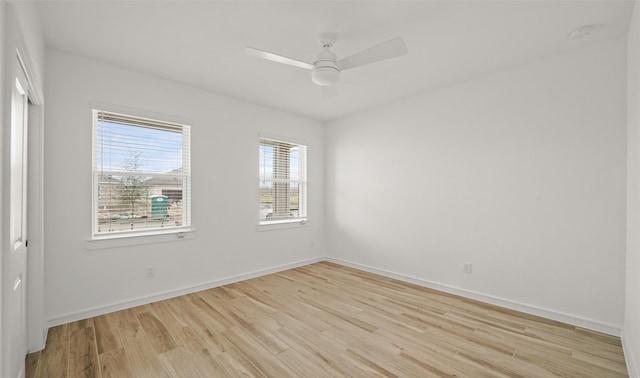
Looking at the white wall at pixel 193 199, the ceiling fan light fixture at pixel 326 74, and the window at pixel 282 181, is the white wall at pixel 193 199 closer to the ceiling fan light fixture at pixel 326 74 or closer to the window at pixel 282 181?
the window at pixel 282 181

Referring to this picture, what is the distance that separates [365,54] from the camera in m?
2.36

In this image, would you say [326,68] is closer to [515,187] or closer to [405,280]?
[515,187]

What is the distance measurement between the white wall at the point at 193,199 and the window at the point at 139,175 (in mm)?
123

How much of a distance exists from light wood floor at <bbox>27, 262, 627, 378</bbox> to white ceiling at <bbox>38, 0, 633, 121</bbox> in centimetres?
269

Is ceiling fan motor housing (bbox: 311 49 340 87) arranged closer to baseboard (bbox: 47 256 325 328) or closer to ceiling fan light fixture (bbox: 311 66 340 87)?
ceiling fan light fixture (bbox: 311 66 340 87)

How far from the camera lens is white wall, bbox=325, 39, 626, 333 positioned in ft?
8.77

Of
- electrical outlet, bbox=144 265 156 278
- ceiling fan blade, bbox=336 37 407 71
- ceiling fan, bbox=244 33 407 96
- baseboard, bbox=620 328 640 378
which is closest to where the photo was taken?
baseboard, bbox=620 328 640 378

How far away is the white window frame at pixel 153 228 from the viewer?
306cm

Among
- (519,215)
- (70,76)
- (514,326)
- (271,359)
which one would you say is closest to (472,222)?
(519,215)

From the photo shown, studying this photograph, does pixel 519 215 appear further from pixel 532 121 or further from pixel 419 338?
pixel 419 338

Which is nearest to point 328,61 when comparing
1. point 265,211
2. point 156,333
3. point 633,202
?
point 633,202

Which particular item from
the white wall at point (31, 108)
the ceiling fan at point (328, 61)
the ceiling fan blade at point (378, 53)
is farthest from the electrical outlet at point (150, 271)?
the ceiling fan blade at point (378, 53)

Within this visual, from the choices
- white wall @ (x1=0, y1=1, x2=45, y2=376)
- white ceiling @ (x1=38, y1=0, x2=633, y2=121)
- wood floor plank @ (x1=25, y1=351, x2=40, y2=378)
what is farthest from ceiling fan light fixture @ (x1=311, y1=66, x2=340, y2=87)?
wood floor plank @ (x1=25, y1=351, x2=40, y2=378)

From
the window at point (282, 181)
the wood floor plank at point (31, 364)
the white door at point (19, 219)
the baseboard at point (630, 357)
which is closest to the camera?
the white door at point (19, 219)
